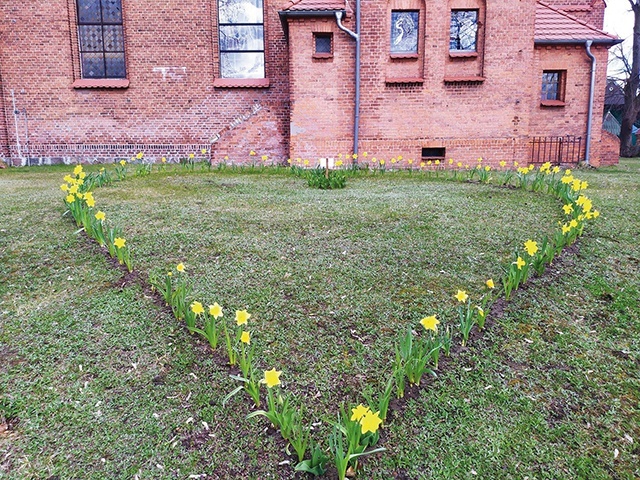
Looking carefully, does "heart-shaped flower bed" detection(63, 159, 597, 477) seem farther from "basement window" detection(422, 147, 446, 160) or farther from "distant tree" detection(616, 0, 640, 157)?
"distant tree" detection(616, 0, 640, 157)

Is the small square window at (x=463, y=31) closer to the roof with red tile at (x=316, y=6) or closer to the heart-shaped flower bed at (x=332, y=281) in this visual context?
the roof with red tile at (x=316, y=6)

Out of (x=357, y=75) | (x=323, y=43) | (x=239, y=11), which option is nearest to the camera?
(x=357, y=75)

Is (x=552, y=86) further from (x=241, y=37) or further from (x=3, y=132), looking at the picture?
(x=3, y=132)

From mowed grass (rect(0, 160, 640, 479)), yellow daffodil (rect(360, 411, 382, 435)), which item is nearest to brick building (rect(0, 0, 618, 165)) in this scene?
mowed grass (rect(0, 160, 640, 479))

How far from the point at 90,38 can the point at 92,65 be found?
733mm

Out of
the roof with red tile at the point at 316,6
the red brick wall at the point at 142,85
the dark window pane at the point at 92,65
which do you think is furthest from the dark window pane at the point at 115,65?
the roof with red tile at the point at 316,6

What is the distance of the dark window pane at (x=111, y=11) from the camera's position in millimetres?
14016

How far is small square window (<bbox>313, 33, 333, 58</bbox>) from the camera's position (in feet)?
39.3

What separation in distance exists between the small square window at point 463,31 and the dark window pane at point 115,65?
9.02 metres

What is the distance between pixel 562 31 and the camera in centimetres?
1356

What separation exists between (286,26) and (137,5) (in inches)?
176

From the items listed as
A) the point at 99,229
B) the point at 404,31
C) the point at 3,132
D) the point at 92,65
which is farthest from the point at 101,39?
the point at 99,229

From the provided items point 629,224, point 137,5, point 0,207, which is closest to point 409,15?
point 137,5

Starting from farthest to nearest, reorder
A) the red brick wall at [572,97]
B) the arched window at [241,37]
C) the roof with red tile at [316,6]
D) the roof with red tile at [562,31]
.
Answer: the arched window at [241,37] → the red brick wall at [572,97] → the roof with red tile at [562,31] → the roof with red tile at [316,6]
